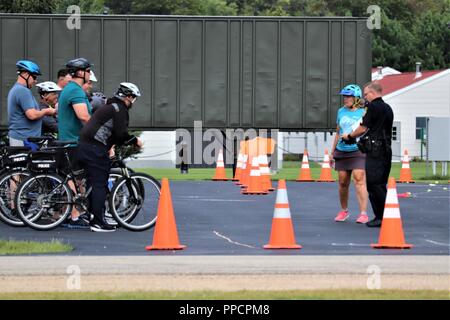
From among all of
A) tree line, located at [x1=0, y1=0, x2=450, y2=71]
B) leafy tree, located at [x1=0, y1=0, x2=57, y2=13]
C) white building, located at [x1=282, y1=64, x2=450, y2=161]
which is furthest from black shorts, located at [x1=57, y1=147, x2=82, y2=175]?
tree line, located at [x1=0, y1=0, x2=450, y2=71]

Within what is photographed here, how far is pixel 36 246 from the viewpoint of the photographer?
1405 centimetres

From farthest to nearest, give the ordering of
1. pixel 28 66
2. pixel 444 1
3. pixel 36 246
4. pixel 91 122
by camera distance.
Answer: pixel 444 1 → pixel 28 66 → pixel 91 122 → pixel 36 246

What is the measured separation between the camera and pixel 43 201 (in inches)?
627

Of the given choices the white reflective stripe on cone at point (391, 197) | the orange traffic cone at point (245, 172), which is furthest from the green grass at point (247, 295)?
the orange traffic cone at point (245, 172)

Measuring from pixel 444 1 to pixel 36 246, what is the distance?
361ft

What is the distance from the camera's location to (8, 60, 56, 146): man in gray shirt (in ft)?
56.5

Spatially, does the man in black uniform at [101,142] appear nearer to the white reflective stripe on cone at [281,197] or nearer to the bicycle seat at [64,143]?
the bicycle seat at [64,143]

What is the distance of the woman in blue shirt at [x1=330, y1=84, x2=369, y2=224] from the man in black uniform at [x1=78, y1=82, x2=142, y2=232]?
331cm

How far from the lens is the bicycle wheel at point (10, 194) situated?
16.6 m

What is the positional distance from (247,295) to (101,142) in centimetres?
628

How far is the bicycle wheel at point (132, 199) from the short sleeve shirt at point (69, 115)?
104 centimetres
